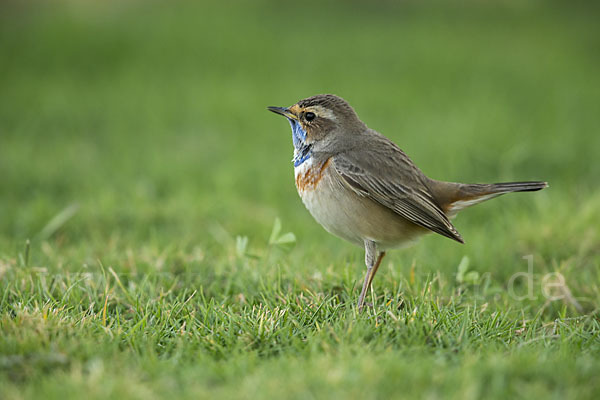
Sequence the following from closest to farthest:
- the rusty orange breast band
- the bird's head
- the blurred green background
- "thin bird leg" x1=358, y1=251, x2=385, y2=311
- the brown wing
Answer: "thin bird leg" x1=358, y1=251, x2=385, y2=311 < the brown wing < the rusty orange breast band < the bird's head < the blurred green background

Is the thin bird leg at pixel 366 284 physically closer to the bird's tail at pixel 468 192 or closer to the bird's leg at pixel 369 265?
the bird's leg at pixel 369 265

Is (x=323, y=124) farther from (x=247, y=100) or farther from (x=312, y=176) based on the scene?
(x=247, y=100)

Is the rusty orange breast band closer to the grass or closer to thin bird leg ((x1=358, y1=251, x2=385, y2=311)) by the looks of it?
the grass

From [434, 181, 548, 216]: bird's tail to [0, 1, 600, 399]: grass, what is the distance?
0.43 meters

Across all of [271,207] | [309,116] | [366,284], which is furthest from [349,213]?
[271,207]

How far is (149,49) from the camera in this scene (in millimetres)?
13508

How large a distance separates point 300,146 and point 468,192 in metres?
1.26

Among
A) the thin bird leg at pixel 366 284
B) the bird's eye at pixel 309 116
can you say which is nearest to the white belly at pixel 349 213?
the thin bird leg at pixel 366 284

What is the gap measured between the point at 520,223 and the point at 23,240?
15.0 feet

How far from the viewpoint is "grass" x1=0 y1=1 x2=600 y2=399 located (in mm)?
3465

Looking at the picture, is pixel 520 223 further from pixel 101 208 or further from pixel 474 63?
pixel 474 63

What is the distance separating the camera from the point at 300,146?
5070mm

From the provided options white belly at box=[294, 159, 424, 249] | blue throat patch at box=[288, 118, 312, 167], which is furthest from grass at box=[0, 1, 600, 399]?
blue throat patch at box=[288, 118, 312, 167]

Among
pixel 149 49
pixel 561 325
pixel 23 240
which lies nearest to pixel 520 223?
pixel 561 325
